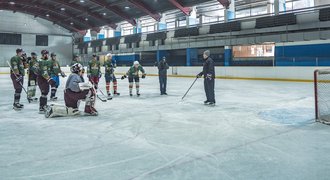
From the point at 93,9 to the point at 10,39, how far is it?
13.0 meters

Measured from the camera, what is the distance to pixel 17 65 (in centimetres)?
798

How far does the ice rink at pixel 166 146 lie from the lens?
10.5 ft

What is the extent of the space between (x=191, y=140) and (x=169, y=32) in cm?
2771

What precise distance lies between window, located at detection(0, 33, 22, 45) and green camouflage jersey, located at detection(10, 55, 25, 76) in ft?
121

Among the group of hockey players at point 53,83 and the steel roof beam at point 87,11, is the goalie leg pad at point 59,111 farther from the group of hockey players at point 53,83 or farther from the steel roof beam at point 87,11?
the steel roof beam at point 87,11

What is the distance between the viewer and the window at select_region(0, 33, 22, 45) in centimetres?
3984

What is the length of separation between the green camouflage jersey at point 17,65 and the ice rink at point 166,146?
4.53 feet

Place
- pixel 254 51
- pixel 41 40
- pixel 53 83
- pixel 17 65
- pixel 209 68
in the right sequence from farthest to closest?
pixel 41 40, pixel 254 51, pixel 209 68, pixel 17 65, pixel 53 83

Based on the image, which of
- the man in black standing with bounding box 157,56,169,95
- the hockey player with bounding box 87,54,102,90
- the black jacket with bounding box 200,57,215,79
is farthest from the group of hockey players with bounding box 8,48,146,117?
the man in black standing with bounding box 157,56,169,95

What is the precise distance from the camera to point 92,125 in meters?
5.89

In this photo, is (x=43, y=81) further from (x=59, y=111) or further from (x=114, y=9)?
(x=114, y=9)

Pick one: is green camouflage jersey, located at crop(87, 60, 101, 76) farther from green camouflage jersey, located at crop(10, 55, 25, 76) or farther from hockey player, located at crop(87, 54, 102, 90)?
green camouflage jersey, located at crop(10, 55, 25, 76)

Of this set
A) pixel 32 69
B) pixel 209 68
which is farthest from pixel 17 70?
pixel 209 68

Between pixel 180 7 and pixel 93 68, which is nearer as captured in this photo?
pixel 93 68
